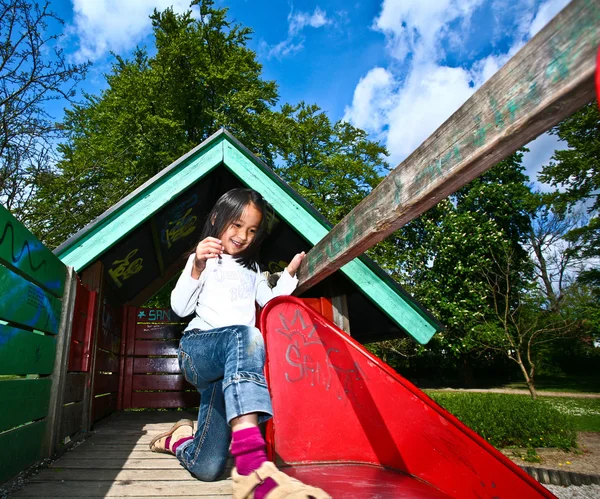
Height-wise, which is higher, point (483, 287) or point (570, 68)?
point (483, 287)

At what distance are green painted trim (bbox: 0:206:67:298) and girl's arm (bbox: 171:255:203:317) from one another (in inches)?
36.6

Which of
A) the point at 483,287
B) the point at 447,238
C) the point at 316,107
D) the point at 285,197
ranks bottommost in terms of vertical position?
the point at 285,197

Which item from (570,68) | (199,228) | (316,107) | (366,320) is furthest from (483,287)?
(570,68)

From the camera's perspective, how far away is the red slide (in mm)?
1980

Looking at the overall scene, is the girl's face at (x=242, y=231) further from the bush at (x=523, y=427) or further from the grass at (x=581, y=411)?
the grass at (x=581, y=411)

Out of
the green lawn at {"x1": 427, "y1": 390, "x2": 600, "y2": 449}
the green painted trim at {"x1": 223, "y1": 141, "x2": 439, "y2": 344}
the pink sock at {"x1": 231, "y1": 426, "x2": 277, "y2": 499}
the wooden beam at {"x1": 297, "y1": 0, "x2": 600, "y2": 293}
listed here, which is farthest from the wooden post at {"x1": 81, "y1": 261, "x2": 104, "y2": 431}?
the green lawn at {"x1": 427, "y1": 390, "x2": 600, "y2": 449}

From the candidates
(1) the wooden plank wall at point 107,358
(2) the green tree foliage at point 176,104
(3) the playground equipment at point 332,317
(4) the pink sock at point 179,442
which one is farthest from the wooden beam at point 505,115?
(2) the green tree foliage at point 176,104

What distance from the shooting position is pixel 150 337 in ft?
21.0

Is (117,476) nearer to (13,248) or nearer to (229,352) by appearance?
(229,352)

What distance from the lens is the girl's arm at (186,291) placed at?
2.26 meters

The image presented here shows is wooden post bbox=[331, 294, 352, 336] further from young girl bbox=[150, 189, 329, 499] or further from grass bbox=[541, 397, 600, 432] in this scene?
grass bbox=[541, 397, 600, 432]

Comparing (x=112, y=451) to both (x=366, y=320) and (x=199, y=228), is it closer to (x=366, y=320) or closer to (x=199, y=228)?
(x=199, y=228)

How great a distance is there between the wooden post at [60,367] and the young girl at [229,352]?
685 mm

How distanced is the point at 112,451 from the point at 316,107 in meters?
22.0
